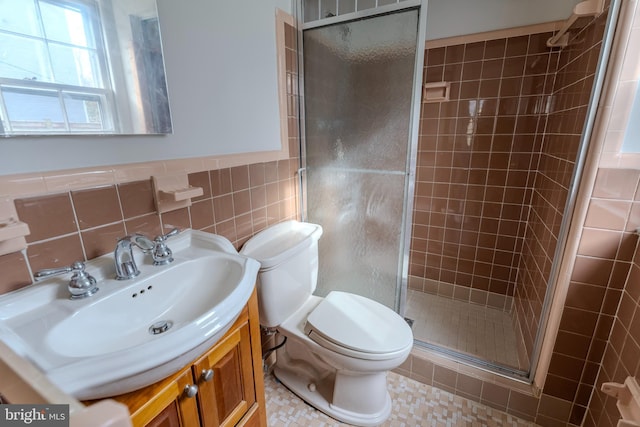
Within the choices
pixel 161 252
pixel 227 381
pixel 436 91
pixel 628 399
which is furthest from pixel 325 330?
pixel 436 91

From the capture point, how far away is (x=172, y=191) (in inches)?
38.2

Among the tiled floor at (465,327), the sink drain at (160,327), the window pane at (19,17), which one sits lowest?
the tiled floor at (465,327)

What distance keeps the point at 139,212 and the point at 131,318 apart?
0.33m

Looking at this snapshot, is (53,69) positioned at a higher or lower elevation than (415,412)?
higher

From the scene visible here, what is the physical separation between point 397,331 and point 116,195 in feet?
3.92

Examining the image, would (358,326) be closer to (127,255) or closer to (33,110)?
(127,255)

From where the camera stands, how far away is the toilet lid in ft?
4.00

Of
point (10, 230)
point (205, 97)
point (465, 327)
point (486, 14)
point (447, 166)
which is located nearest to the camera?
point (10, 230)

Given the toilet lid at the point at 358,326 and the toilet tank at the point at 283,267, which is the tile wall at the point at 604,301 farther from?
the toilet tank at the point at 283,267

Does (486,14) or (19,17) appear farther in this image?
(486,14)

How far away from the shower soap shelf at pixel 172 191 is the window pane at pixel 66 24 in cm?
40

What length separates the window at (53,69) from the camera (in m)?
0.66

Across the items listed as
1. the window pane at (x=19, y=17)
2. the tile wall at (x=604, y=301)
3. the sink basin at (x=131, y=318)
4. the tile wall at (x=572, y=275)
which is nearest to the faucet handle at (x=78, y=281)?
the sink basin at (x=131, y=318)

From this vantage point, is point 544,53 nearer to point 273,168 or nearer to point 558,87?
point 558,87
